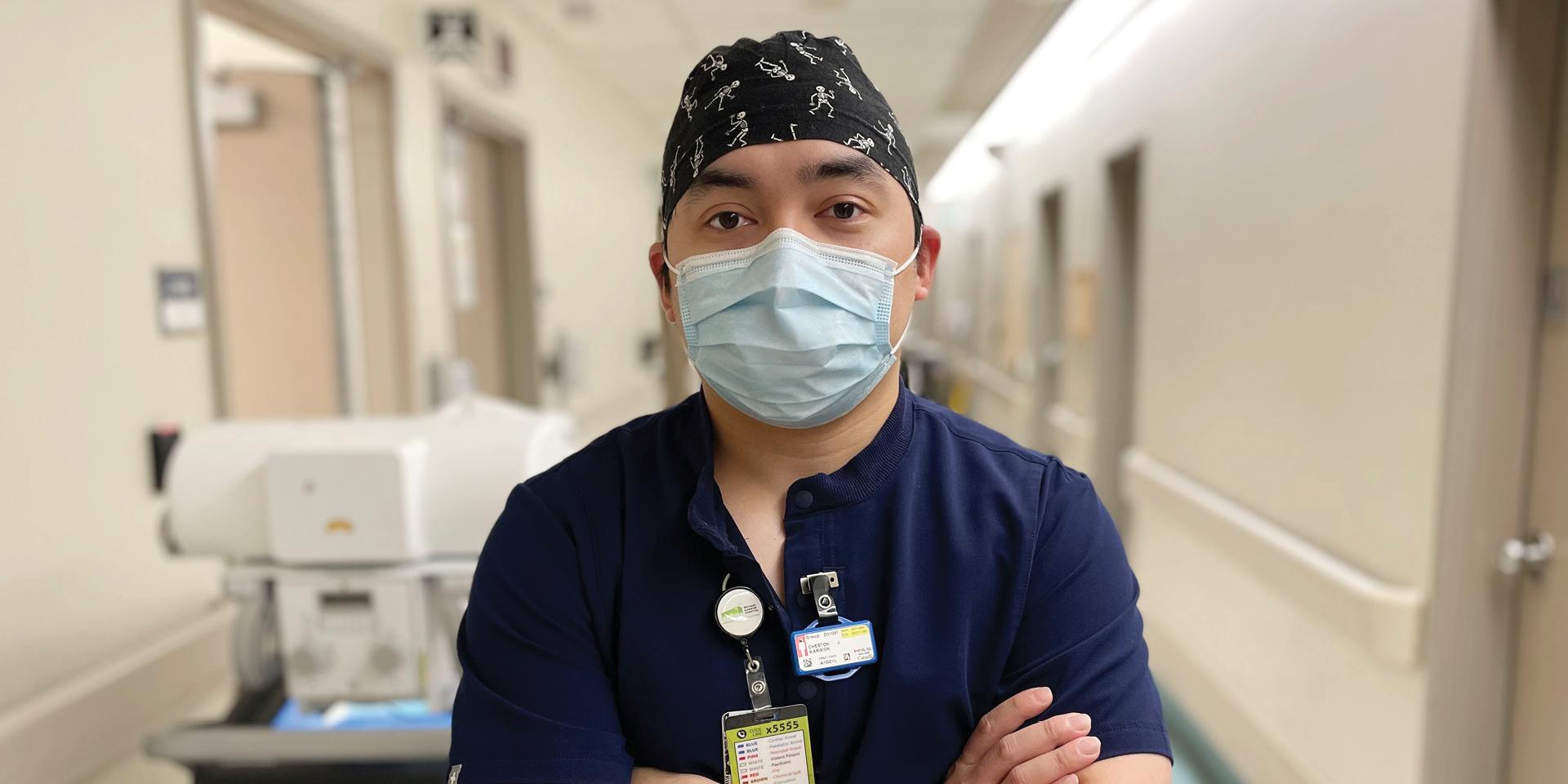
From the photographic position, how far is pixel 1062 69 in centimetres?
277

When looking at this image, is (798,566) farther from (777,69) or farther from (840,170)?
(777,69)

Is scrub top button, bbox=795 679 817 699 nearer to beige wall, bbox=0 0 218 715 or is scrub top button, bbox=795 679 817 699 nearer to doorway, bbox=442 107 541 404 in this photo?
beige wall, bbox=0 0 218 715

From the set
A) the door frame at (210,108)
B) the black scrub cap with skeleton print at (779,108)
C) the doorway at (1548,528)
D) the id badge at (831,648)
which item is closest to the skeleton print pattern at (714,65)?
the black scrub cap with skeleton print at (779,108)

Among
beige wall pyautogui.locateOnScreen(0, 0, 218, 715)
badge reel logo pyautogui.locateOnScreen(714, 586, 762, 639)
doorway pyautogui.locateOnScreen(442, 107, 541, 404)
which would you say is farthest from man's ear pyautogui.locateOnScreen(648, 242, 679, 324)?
doorway pyautogui.locateOnScreen(442, 107, 541, 404)

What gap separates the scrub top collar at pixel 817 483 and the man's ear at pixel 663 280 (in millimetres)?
151

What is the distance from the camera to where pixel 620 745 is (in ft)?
3.38

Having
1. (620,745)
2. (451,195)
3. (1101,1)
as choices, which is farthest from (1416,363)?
(451,195)

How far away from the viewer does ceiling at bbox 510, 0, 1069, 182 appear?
164 inches

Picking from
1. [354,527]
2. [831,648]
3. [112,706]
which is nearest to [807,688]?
[831,648]

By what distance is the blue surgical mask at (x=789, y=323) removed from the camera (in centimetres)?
106

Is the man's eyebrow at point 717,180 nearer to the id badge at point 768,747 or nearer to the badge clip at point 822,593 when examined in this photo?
the badge clip at point 822,593

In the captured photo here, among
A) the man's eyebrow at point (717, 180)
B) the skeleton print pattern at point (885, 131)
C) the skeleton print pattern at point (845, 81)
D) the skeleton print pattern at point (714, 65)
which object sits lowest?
the man's eyebrow at point (717, 180)

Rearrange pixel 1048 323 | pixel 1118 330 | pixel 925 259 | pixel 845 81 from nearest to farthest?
pixel 845 81 < pixel 925 259 < pixel 1118 330 < pixel 1048 323

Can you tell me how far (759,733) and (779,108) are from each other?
703 millimetres
